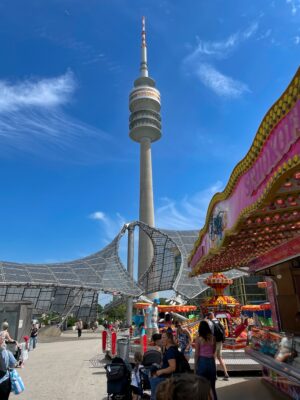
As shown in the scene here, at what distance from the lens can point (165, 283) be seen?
56125 mm

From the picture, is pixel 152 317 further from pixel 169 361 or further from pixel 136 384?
pixel 169 361

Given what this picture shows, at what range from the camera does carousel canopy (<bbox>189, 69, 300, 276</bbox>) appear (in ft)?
10.4

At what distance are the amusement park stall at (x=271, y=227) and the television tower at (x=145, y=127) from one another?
60.5 meters

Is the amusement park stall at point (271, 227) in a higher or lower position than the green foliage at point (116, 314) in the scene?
lower

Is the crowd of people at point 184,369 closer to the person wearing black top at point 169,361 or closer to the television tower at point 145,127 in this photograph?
the person wearing black top at point 169,361

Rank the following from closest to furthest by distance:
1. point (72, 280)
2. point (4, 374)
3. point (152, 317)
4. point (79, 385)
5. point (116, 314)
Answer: point (4, 374) → point (79, 385) → point (152, 317) → point (72, 280) → point (116, 314)

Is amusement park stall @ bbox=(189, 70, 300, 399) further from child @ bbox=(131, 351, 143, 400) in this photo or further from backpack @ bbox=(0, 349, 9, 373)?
backpack @ bbox=(0, 349, 9, 373)

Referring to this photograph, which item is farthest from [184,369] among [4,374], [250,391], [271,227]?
[250,391]

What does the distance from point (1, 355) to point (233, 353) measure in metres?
7.89

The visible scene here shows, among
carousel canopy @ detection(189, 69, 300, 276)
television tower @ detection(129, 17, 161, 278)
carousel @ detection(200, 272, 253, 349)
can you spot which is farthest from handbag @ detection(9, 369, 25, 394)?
television tower @ detection(129, 17, 161, 278)

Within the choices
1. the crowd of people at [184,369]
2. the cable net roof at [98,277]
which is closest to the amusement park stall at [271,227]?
the crowd of people at [184,369]

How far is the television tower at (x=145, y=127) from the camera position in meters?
71.1

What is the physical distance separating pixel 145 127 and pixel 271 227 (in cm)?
7893

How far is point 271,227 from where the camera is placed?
6.36 meters
